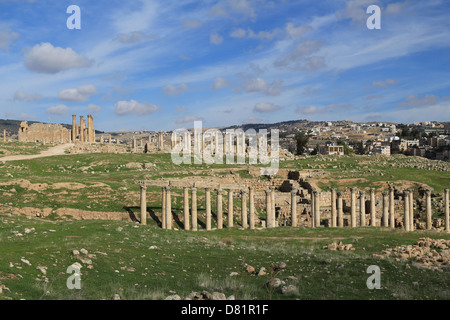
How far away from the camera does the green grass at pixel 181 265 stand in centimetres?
1434

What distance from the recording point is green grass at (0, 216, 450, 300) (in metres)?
14.3

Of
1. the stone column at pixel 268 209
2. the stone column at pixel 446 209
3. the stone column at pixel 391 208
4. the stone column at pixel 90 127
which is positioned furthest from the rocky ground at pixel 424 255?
the stone column at pixel 90 127

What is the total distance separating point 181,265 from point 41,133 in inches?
3147

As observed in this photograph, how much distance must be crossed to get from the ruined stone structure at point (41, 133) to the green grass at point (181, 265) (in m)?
68.5

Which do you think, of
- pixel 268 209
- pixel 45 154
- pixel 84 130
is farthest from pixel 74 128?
pixel 268 209

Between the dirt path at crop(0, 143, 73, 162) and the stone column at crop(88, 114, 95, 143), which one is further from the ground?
the stone column at crop(88, 114, 95, 143)

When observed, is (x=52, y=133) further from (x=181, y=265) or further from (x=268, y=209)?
(x=181, y=265)

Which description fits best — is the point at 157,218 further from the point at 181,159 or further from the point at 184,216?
the point at 181,159

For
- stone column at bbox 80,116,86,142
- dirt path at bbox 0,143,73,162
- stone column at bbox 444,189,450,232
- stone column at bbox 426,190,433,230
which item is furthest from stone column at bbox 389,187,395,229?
stone column at bbox 80,116,86,142

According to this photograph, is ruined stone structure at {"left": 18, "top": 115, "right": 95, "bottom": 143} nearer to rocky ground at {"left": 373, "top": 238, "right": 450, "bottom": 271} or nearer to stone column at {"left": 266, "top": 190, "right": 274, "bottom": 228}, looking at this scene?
stone column at {"left": 266, "top": 190, "right": 274, "bottom": 228}

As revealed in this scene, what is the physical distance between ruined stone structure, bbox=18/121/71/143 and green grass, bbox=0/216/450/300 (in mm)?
68542

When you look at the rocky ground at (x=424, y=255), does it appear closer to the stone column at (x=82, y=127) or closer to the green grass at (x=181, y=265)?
the green grass at (x=181, y=265)

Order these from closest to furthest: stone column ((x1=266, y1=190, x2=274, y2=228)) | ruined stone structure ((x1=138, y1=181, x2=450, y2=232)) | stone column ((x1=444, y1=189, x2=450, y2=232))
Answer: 1. ruined stone structure ((x1=138, y1=181, x2=450, y2=232))
2. stone column ((x1=266, y1=190, x2=274, y2=228))
3. stone column ((x1=444, y1=189, x2=450, y2=232))
